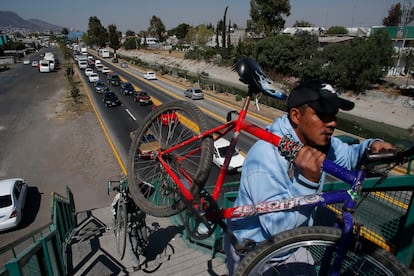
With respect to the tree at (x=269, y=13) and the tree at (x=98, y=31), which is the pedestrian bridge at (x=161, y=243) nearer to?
the tree at (x=269, y=13)

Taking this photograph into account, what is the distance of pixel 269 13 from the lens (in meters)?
69.4

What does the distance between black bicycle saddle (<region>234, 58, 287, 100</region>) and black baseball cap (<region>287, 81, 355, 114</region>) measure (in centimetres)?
57

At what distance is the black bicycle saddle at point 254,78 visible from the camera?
9.10 ft

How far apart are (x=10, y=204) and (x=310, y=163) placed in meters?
12.5

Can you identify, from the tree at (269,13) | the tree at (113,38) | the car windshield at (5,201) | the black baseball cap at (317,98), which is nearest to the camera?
the black baseball cap at (317,98)

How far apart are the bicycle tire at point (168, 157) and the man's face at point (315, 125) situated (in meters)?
1.20

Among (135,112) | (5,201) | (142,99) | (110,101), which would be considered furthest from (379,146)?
(110,101)

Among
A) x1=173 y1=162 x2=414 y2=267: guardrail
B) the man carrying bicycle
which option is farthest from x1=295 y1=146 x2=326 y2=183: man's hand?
x1=173 y1=162 x2=414 y2=267: guardrail

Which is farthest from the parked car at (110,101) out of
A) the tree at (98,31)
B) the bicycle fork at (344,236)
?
the tree at (98,31)

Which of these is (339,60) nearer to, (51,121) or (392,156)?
(51,121)

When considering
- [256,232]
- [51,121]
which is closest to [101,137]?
[51,121]

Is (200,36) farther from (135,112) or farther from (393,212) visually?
(393,212)

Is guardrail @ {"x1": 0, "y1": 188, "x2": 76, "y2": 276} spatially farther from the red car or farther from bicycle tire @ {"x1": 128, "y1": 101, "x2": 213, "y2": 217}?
the red car

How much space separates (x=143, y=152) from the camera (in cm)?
456
